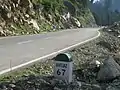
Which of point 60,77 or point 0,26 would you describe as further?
point 0,26

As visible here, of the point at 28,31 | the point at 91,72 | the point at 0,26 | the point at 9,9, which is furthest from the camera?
the point at 28,31

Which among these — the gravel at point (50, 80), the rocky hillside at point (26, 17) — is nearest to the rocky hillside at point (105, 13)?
the rocky hillside at point (26, 17)

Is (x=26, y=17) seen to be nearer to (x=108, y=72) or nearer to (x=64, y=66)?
(x=108, y=72)

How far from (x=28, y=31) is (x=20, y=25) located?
1164 mm

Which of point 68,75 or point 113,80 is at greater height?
point 68,75

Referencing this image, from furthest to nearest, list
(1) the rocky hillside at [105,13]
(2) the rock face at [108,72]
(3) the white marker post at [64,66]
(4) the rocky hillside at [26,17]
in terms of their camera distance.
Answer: (1) the rocky hillside at [105,13] < (4) the rocky hillside at [26,17] < (2) the rock face at [108,72] < (3) the white marker post at [64,66]

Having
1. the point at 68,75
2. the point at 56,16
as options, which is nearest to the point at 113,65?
the point at 68,75

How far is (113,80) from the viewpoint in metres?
9.61

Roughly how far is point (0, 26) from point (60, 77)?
64.6ft

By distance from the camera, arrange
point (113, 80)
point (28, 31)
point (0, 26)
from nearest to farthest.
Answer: point (113, 80), point (0, 26), point (28, 31)

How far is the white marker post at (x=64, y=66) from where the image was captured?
25.8 feet

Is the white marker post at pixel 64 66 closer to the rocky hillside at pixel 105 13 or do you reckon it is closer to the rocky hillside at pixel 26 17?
the rocky hillside at pixel 26 17

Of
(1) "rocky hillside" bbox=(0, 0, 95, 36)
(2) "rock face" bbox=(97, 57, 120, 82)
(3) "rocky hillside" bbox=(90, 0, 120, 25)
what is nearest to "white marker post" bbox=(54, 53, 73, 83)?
(2) "rock face" bbox=(97, 57, 120, 82)

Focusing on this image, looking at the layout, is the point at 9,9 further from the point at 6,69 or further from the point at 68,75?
the point at 68,75
